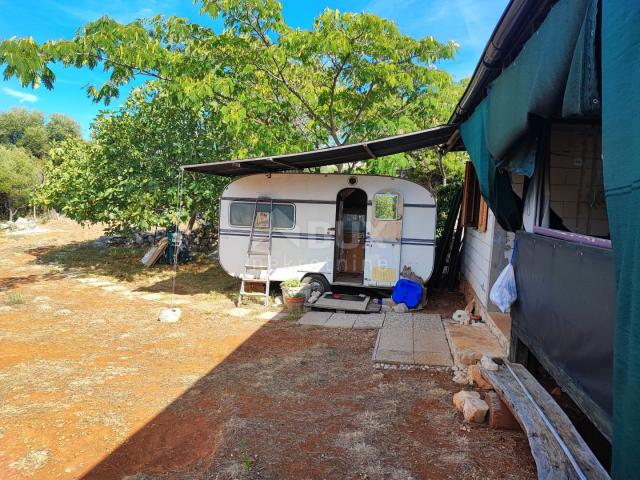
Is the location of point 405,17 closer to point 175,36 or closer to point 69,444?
point 175,36

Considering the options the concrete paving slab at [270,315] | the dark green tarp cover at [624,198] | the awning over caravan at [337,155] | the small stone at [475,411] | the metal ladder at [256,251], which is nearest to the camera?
the dark green tarp cover at [624,198]

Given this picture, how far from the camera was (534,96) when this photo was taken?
2.50 metres

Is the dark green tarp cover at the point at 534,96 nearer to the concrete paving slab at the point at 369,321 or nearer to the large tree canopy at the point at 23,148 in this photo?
the concrete paving slab at the point at 369,321

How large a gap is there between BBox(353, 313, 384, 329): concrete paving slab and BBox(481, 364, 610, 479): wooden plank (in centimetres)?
309

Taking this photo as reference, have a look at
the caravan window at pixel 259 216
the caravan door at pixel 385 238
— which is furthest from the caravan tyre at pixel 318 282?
the caravan window at pixel 259 216

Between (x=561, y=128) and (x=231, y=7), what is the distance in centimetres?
663

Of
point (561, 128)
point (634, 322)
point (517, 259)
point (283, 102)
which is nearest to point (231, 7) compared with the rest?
point (283, 102)

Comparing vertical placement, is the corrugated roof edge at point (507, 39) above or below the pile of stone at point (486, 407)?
above

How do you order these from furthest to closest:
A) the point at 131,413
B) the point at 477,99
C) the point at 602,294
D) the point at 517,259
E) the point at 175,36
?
the point at 175,36 → the point at 477,99 → the point at 517,259 → the point at 131,413 → the point at 602,294

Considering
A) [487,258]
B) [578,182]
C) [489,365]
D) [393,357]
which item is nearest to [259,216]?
[487,258]

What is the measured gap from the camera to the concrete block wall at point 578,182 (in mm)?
5316

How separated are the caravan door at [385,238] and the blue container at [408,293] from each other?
37 centimetres

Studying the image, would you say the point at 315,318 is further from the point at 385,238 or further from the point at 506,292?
the point at 506,292

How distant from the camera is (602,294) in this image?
229cm
